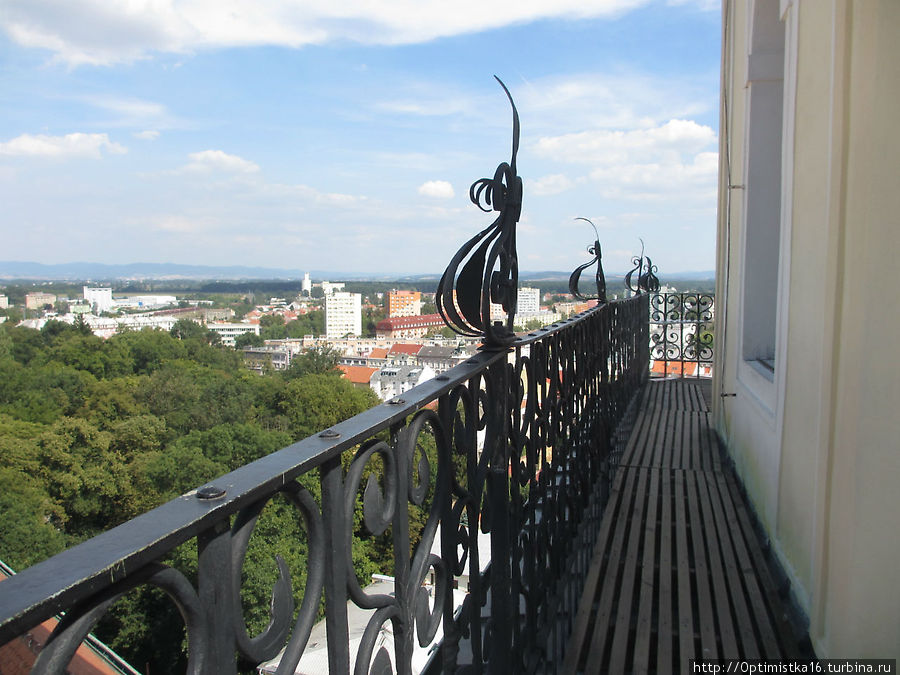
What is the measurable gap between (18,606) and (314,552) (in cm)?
44

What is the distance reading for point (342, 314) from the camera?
113812mm

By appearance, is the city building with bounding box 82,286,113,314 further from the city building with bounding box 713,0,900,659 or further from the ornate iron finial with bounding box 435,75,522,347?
the ornate iron finial with bounding box 435,75,522,347

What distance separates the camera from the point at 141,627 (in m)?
17.4

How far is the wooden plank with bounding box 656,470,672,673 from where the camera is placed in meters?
2.42

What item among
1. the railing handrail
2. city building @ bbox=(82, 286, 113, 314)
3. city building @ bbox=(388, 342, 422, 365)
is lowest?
city building @ bbox=(388, 342, 422, 365)

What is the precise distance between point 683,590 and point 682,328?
26.6 feet

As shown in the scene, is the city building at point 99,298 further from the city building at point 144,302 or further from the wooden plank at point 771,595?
the wooden plank at point 771,595

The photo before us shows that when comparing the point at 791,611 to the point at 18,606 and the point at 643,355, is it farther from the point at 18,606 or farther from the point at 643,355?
the point at 643,355

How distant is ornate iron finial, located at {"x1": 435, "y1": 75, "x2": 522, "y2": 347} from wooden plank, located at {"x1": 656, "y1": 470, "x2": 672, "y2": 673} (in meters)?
1.42

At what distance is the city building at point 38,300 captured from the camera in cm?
14268

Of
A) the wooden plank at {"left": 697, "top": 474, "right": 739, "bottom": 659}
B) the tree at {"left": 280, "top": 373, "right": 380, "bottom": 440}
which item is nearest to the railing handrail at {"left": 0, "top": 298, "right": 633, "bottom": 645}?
the wooden plank at {"left": 697, "top": 474, "right": 739, "bottom": 659}

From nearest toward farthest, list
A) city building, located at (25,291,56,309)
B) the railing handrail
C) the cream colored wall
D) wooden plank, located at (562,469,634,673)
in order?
the railing handrail < the cream colored wall < wooden plank, located at (562,469,634,673) < city building, located at (25,291,56,309)

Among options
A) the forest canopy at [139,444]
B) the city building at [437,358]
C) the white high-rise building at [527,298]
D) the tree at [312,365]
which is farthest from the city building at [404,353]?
the white high-rise building at [527,298]

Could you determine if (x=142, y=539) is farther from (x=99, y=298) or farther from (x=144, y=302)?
(x=144, y=302)
